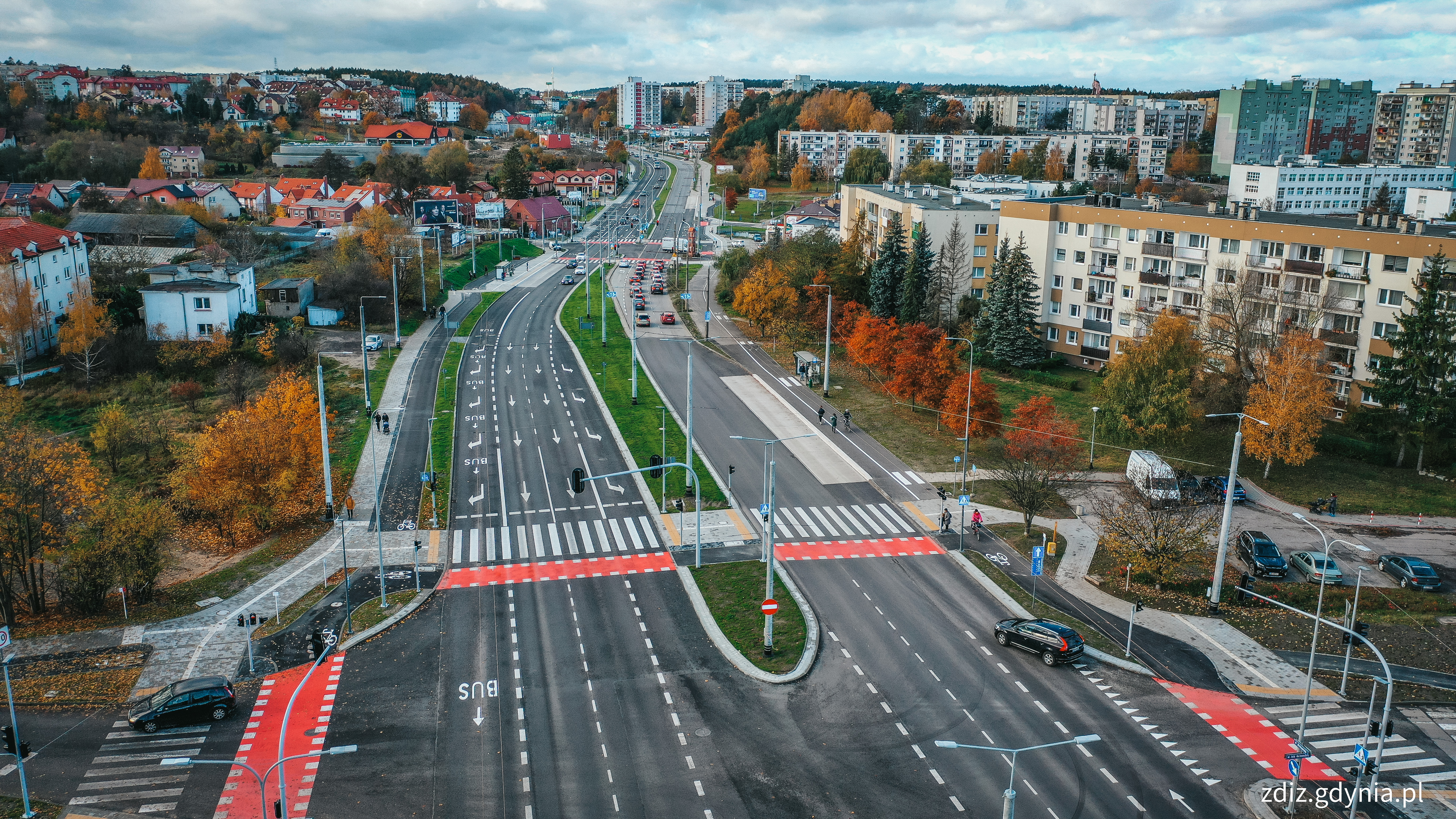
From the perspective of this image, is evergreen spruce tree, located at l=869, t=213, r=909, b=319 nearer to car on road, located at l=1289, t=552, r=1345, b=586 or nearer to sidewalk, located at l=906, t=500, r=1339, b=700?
sidewalk, located at l=906, t=500, r=1339, b=700

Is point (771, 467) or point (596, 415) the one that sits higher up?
point (771, 467)

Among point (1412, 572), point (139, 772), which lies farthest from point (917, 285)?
point (139, 772)

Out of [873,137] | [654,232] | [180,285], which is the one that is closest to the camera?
[180,285]

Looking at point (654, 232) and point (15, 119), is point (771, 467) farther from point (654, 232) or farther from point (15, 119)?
point (15, 119)

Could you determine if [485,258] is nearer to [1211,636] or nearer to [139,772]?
[139,772]

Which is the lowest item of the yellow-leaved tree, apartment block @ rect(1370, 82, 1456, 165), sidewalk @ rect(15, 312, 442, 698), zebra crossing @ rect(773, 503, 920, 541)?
sidewalk @ rect(15, 312, 442, 698)

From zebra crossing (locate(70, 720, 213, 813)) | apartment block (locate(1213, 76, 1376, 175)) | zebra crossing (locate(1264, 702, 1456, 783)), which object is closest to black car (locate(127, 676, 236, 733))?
zebra crossing (locate(70, 720, 213, 813))

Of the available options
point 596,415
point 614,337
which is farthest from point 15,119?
point 596,415

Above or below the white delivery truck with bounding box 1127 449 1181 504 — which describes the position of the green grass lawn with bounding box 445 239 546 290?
above
